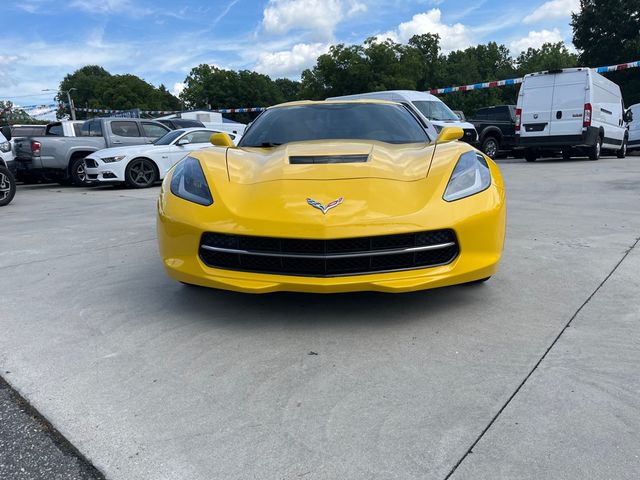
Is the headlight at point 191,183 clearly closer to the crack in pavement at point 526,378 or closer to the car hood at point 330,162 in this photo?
the car hood at point 330,162

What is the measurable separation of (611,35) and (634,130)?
2739cm

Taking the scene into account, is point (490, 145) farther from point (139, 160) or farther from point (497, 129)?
point (139, 160)

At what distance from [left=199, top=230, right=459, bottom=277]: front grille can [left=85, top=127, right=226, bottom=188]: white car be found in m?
9.13

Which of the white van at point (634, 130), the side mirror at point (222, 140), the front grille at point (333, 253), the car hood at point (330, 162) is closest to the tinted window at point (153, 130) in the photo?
the side mirror at point (222, 140)

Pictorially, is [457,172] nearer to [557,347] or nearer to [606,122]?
[557,347]

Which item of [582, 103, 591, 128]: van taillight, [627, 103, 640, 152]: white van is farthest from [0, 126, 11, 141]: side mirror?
[627, 103, 640, 152]: white van

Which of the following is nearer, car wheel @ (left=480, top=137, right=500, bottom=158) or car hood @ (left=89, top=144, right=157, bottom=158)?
car hood @ (left=89, top=144, right=157, bottom=158)

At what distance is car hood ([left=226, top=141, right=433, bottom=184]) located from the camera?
2.85 metres

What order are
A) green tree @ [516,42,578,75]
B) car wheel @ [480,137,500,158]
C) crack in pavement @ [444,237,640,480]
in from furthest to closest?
green tree @ [516,42,578,75] → car wheel @ [480,137,500,158] → crack in pavement @ [444,237,640,480]

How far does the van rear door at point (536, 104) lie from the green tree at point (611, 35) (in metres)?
29.7

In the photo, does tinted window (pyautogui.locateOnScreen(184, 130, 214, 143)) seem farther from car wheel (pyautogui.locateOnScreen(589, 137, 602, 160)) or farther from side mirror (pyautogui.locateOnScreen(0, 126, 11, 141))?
car wheel (pyautogui.locateOnScreen(589, 137, 602, 160))

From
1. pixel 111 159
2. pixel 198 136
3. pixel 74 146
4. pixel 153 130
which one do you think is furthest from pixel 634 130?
pixel 74 146

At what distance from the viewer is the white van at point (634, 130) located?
55.7 ft

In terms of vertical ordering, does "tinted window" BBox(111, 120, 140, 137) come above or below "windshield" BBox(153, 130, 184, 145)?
above
